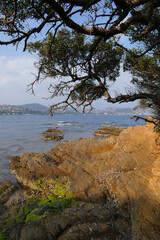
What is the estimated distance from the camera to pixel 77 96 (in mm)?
14469

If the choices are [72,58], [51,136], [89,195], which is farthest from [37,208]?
[51,136]

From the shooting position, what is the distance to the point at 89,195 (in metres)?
7.96

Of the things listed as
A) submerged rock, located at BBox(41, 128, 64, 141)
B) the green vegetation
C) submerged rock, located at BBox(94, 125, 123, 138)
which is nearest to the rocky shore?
the green vegetation

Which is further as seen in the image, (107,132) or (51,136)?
(107,132)

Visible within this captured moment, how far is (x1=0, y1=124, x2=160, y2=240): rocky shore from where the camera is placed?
5227 millimetres

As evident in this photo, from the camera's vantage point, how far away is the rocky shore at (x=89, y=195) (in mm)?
5227

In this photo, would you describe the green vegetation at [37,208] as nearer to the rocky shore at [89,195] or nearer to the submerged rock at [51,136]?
the rocky shore at [89,195]

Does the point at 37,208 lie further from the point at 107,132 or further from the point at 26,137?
the point at 107,132

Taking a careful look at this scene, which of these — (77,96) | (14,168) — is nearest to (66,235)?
(14,168)

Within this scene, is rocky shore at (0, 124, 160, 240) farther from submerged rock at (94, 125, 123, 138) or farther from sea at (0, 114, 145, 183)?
submerged rock at (94, 125, 123, 138)

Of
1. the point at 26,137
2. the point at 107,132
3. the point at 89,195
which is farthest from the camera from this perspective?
the point at 107,132

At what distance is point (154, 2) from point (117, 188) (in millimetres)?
7759

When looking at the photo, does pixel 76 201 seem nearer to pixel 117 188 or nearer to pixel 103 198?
pixel 103 198

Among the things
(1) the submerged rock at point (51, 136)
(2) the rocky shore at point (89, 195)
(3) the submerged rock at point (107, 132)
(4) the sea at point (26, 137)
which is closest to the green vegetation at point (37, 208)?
(2) the rocky shore at point (89, 195)
